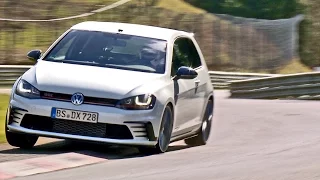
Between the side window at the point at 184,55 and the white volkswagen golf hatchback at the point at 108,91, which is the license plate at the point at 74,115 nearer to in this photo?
the white volkswagen golf hatchback at the point at 108,91

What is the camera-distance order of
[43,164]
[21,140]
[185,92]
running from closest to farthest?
[43,164], [21,140], [185,92]

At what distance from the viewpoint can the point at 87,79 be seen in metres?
11.0

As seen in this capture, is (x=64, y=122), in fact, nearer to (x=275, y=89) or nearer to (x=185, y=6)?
(x=275, y=89)

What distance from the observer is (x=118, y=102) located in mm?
10789

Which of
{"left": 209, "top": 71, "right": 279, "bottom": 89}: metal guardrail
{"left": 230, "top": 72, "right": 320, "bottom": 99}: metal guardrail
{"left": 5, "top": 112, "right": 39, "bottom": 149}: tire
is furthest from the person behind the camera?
{"left": 209, "top": 71, "right": 279, "bottom": 89}: metal guardrail

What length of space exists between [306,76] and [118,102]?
1606cm

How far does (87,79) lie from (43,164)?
5.64 feet

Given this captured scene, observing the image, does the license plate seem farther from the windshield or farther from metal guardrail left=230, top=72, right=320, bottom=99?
metal guardrail left=230, top=72, right=320, bottom=99

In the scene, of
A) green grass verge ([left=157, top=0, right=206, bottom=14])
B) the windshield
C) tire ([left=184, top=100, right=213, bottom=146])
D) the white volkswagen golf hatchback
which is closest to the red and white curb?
the white volkswagen golf hatchback

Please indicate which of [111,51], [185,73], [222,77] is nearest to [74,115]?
[111,51]

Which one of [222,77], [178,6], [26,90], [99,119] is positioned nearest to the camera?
[99,119]

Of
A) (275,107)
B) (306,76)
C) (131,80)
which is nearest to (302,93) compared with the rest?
(306,76)

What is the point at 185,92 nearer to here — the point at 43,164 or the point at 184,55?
the point at 184,55

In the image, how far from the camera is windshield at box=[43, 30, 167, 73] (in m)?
11.8
